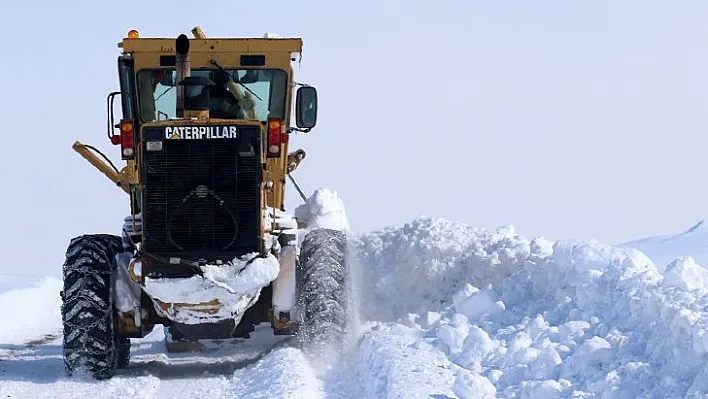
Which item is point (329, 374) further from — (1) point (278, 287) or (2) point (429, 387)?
(2) point (429, 387)

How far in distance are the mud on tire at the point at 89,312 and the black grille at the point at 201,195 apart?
2.03 feet

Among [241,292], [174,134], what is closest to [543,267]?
[241,292]

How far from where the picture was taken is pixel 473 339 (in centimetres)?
870

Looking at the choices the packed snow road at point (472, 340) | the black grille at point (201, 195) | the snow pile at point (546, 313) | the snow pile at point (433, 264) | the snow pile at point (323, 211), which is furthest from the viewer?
the snow pile at point (323, 211)

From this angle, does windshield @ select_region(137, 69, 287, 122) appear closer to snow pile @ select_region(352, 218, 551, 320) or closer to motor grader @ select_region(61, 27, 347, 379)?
motor grader @ select_region(61, 27, 347, 379)

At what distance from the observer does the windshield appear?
35.3ft

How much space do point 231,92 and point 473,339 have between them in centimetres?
364

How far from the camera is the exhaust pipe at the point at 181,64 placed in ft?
31.9

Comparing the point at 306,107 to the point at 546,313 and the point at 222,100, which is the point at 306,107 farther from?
the point at 546,313

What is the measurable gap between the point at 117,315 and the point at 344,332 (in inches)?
84.0

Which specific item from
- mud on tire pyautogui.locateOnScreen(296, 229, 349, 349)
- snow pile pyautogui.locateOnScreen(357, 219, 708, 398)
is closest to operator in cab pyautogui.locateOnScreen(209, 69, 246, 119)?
mud on tire pyautogui.locateOnScreen(296, 229, 349, 349)

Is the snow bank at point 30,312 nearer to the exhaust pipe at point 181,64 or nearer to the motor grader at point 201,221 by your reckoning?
the motor grader at point 201,221

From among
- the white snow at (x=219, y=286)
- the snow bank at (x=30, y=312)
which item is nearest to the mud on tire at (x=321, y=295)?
the white snow at (x=219, y=286)

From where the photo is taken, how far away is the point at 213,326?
9836 millimetres
